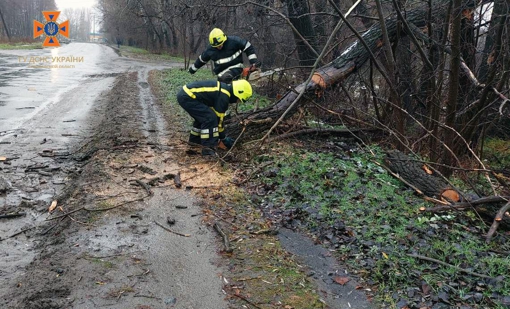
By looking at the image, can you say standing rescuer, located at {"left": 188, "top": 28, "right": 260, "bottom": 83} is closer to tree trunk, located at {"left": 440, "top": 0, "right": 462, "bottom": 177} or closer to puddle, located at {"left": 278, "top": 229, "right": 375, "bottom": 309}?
tree trunk, located at {"left": 440, "top": 0, "right": 462, "bottom": 177}

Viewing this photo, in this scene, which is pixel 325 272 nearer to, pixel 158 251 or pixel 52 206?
pixel 158 251

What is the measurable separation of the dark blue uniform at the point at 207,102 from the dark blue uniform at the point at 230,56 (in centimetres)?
210

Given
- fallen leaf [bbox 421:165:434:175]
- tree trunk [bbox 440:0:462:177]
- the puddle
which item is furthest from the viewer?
tree trunk [bbox 440:0:462:177]

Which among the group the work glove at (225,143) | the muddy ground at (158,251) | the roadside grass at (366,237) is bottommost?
the muddy ground at (158,251)

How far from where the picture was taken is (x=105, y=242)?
3895 millimetres

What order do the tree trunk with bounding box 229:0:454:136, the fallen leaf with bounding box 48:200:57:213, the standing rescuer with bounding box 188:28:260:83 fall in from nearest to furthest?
the fallen leaf with bounding box 48:200:57:213 < the tree trunk with bounding box 229:0:454:136 < the standing rescuer with bounding box 188:28:260:83

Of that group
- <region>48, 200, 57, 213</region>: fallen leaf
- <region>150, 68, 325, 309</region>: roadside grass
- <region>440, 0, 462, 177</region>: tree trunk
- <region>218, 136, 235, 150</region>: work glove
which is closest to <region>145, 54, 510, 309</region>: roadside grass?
<region>150, 68, 325, 309</region>: roadside grass

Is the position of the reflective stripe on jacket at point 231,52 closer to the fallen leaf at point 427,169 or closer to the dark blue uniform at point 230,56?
the dark blue uniform at point 230,56

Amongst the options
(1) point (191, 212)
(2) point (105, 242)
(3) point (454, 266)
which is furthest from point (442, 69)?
(2) point (105, 242)

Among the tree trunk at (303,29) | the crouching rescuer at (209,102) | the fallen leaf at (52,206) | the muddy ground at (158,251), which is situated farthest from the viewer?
→ the tree trunk at (303,29)

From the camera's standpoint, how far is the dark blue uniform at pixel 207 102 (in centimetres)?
631

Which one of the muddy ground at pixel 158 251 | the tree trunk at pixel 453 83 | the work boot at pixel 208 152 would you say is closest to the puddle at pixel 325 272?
the muddy ground at pixel 158 251

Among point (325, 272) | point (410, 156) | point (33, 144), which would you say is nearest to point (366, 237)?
point (325, 272)

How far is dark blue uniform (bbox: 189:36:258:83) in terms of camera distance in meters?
8.41
